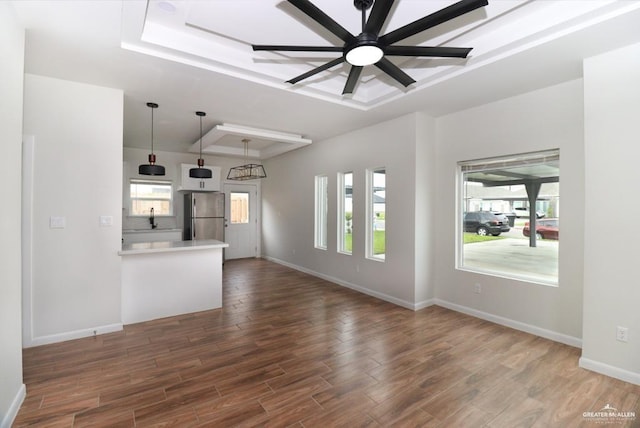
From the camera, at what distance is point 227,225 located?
8.08 metres

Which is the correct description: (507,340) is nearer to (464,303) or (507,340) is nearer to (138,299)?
(464,303)

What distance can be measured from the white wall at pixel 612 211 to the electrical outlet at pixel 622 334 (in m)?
0.03

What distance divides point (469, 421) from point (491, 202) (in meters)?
2.82

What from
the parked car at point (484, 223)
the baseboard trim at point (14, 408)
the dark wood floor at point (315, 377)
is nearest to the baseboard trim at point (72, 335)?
the dark wood floor at point (315, 377)

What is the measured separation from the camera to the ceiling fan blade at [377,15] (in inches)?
66.5

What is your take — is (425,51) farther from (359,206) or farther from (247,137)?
(247,137)

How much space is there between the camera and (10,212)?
203 centimetres

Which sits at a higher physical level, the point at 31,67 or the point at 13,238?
the point at 31,67

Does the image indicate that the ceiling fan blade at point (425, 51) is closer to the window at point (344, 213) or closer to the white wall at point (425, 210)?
the white wall at point (425, 210)

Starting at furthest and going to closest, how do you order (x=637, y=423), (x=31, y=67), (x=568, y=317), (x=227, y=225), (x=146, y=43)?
(x=227, y=225), (x=568, y=317), (x=31, y=67), (x=146, y=43), (x=637, y=423)

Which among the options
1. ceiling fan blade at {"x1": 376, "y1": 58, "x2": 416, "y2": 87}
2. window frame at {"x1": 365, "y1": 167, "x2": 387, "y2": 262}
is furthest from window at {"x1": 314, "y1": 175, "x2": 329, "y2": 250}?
ceiling fan blade at {"x1": 376, "y1": 58, "x2": 416, "y2": 87}

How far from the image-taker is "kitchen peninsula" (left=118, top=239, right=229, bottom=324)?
372 cm

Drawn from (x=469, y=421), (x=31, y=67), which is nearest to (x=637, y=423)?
(x=469, y=421)

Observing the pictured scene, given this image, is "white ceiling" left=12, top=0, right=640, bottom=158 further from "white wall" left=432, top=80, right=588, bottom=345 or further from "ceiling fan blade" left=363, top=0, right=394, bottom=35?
"ceiling fan blade" left=363, top=0, right=394, bottom=35
